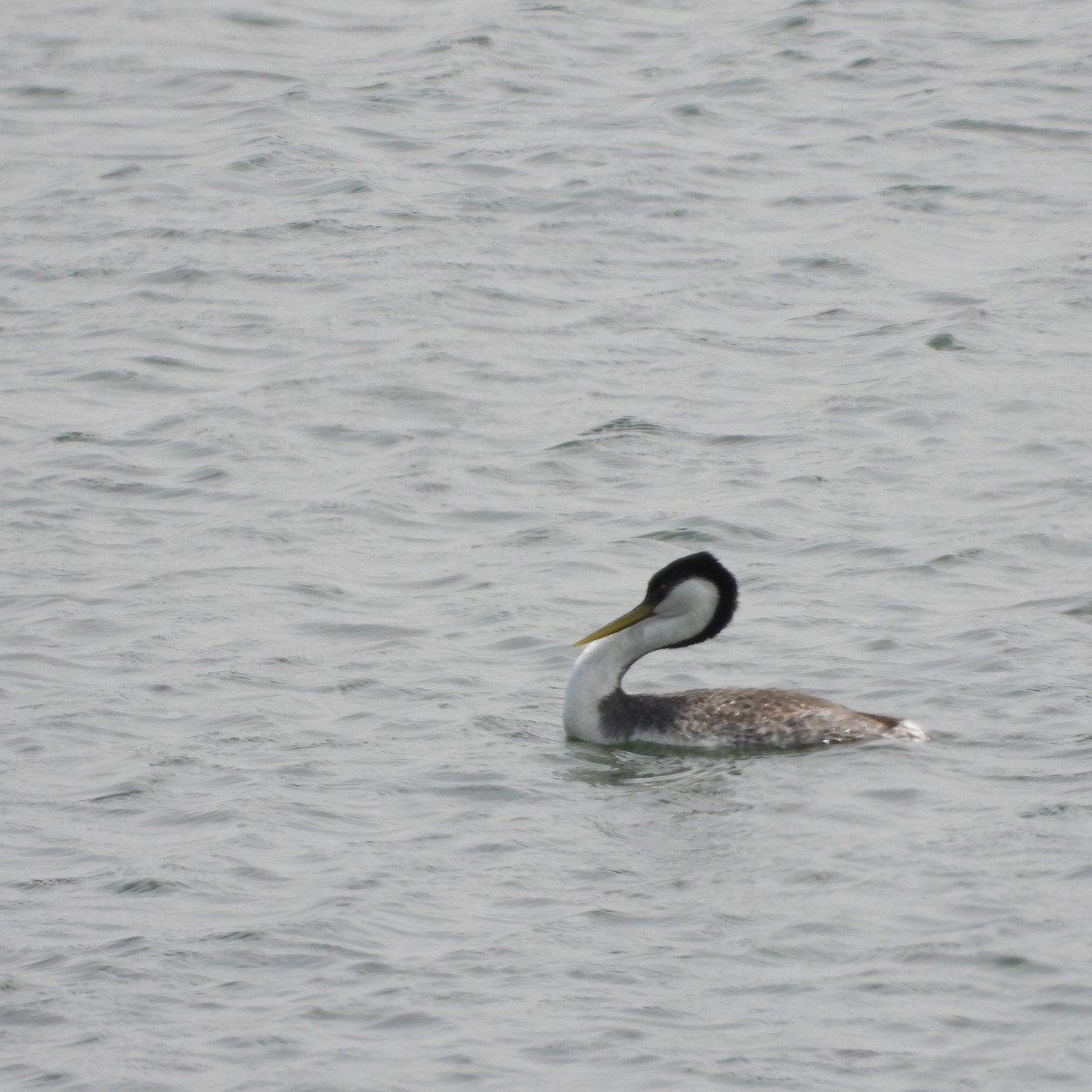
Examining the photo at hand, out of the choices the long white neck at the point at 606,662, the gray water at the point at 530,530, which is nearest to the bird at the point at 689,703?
the long white neck at the point at 606,662

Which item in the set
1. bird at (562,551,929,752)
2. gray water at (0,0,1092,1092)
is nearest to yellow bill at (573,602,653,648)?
bird at (562,551,929,752)

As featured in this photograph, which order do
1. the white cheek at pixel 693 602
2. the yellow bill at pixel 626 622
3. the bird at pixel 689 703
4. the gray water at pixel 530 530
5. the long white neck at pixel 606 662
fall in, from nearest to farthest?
the gray water at pixel 530 530 < the bird at pixel 689 703 < the long white neck at pixel 606 662 < the white cheek at pixel 693 602 < the yellow bill at pixel 626 622

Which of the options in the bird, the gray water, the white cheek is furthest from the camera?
the white cheek

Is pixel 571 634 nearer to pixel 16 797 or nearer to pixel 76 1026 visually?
pixel 16 797

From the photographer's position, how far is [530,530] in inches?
626

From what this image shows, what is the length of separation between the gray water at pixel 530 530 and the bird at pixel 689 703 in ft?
0.54

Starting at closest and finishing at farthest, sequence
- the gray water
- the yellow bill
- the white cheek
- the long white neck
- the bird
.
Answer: the gray water < the bird < the long white neck < the white cheek < the yellow bill

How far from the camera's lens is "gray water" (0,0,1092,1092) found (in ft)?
29.9

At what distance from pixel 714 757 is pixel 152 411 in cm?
747

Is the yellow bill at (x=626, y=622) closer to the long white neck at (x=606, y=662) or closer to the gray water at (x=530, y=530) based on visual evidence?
the long white neck at (x=606, y=662)

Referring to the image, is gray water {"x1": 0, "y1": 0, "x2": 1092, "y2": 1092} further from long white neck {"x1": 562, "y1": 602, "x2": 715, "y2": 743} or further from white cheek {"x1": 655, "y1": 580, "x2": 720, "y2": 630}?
white cheek {"x1": 655, "y1": 580, "x2": 720, "y2": 630}

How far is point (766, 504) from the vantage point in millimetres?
16203

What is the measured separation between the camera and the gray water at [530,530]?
911cm

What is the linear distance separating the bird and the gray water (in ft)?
0.54
